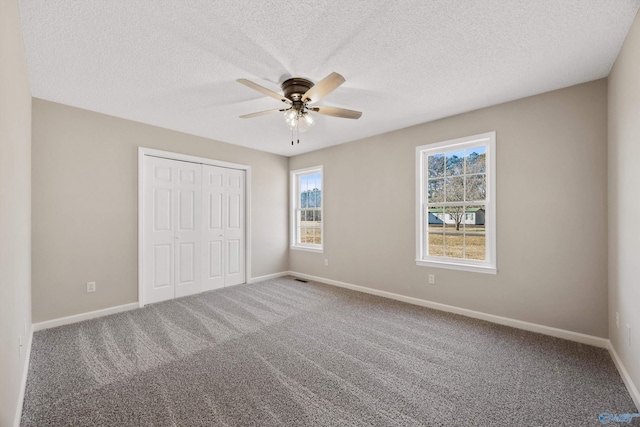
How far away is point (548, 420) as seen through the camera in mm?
1646

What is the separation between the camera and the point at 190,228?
4254mm

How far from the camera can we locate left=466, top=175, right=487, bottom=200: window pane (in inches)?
130

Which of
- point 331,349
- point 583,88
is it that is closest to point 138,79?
point 331,349

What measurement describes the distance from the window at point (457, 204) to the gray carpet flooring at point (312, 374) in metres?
0.79

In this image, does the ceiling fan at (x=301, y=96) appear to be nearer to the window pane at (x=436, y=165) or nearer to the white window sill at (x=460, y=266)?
the window pane at (x=436, y=165)

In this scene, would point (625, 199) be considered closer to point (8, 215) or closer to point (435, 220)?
point (435, 220)

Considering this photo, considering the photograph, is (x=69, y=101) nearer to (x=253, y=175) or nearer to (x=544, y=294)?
(x=253, y=175)

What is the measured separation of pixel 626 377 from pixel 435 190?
2452 millimetres

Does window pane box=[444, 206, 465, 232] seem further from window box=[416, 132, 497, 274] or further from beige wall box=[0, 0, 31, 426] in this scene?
beige wall box=[0, 0, 31, 426]

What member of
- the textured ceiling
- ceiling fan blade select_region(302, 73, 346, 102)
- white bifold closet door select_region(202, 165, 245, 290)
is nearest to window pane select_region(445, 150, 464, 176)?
the textured ceiling

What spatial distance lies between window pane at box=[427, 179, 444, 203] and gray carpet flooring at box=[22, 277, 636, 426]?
156cm

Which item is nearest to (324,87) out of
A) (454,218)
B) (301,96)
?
(301,96)

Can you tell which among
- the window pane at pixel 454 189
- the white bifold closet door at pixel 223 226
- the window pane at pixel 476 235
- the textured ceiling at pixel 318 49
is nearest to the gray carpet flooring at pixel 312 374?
the window pane at pixel 476 235

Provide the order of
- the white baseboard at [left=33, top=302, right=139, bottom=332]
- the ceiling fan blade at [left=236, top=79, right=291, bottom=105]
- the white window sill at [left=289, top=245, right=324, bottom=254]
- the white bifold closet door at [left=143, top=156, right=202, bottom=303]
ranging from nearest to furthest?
the ceiling fan blade at [left=236, top=79, right=291, bottom=105], the white baseboard at [left=33, top=302, right=139, bottom=332], the white bifold closet door at [left=143, top=156, right=202, bottom=303], the white window sill at [left=289, top=245, right=324, bottom=254]
